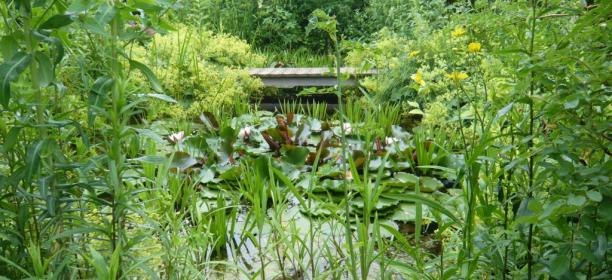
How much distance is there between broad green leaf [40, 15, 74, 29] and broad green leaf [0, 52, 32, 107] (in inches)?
3.9

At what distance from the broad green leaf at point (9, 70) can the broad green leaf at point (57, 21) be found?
0.10 m

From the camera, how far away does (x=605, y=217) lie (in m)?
1.42

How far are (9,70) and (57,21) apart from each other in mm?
173

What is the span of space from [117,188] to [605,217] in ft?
4.20

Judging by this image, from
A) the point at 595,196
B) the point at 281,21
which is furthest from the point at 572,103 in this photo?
the point at 281,21

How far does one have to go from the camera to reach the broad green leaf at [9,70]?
1601 mm

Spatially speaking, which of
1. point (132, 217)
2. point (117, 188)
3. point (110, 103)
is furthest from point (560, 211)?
point (132, 217)

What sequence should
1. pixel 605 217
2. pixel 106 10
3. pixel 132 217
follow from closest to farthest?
pixel 605 217 < pixel 106 10 < pixel 132 217

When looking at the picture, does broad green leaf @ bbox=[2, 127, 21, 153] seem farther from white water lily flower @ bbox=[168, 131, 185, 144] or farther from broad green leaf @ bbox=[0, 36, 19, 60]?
white water lily flower @ bbox=[168, 131, 185, 144]

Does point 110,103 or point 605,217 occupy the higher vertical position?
point 110,103

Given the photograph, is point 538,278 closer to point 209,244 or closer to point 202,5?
point 209,244

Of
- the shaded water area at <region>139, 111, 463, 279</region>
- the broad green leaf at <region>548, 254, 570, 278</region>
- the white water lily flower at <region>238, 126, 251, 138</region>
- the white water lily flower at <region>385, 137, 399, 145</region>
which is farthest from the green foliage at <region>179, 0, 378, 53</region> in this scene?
the broad green leaf at <region>548, 254, 570, 278</region>

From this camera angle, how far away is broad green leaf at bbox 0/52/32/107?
5.25 ft

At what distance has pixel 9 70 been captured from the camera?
63.7 inches
